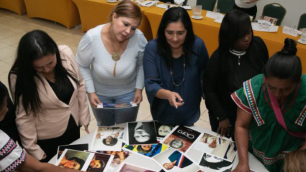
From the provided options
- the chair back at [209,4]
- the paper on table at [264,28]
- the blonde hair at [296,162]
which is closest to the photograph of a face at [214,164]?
the blonde hair at [296,162]

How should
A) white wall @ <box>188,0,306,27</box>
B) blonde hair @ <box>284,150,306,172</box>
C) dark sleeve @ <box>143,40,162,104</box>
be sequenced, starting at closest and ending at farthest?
blonde hair @ <box>284,150,306,172</box> → dark sleeve @ <box>143,40,162,104</box> → white wall @ <box>188,0,306,27</box>

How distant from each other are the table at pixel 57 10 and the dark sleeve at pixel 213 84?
15.1 ft

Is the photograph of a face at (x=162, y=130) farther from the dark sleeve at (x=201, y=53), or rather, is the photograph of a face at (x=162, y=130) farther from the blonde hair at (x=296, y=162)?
the blonde hair at (x=296, y=162)

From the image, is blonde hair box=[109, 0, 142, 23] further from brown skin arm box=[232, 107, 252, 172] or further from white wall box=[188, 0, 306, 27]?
white wall box=[188, 0, 306, 27]

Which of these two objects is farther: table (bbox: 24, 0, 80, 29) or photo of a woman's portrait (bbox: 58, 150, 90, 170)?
table (bbox: 24, 0, 80, 29)

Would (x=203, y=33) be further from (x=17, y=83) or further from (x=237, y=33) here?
(x=17, y=83)

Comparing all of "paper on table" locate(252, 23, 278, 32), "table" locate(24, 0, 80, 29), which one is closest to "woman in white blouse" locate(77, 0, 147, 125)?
"paper on table" locate(252, 23, 278, 32)

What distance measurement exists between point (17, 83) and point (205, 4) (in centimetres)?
444

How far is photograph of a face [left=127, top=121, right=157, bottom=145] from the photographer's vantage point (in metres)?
1.83

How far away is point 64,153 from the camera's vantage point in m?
1.73

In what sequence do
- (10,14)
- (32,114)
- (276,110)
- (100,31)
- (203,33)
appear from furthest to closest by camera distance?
1. (10,14)
2. (203,33)
3. (100,31)
4. (32,114)
5. (276,110)

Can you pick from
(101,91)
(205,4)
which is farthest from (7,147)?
(205,4)

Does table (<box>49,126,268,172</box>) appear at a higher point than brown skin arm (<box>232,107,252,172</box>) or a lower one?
lower

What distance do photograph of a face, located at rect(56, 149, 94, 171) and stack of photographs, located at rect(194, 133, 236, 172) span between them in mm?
714
